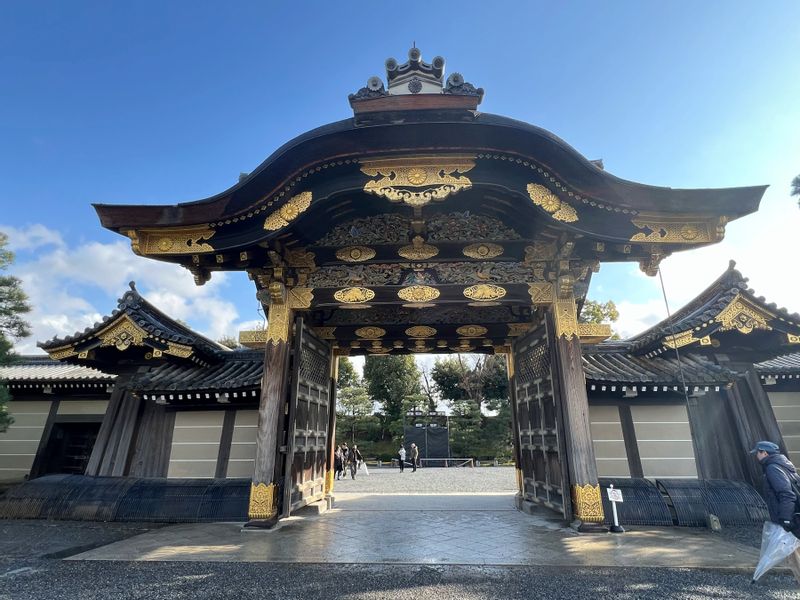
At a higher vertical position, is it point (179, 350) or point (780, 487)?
point (179, 350)

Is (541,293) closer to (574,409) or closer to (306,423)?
(574,409)

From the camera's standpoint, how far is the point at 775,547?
3490 millimetres

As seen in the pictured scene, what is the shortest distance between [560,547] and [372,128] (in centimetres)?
580

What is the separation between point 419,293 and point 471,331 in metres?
2.67

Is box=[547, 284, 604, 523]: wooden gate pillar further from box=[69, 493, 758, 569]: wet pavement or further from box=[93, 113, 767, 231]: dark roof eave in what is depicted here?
box=[93, 113, 767, 231]: dark roof eave

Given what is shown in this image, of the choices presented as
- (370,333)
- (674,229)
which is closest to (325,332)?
(370,333)

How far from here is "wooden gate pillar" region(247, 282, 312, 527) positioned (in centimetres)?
569

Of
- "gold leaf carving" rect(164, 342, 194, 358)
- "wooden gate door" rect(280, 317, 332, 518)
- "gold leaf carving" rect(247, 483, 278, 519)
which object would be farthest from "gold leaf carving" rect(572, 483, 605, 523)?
"gold leaf carving" rect(164, 342, 194, 358)

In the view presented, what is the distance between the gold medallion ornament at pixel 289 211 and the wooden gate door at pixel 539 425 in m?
4.40

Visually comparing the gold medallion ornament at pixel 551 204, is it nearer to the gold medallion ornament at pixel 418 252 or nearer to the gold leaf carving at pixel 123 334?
the gold medallion ornament at pixel 418 252

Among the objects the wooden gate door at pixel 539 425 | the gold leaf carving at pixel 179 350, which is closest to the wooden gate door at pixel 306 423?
the gold leaf carving at pixel 179 350

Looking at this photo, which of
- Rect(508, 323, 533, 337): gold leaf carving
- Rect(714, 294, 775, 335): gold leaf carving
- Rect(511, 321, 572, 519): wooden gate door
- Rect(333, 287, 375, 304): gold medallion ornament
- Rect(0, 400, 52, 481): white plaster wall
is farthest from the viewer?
Rect(0, 400, 52, 481): white plaster wall

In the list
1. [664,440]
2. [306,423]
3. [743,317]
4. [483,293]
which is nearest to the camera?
[483,293]

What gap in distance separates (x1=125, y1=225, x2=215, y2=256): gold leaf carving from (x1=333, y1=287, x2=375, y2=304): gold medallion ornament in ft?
6.73
